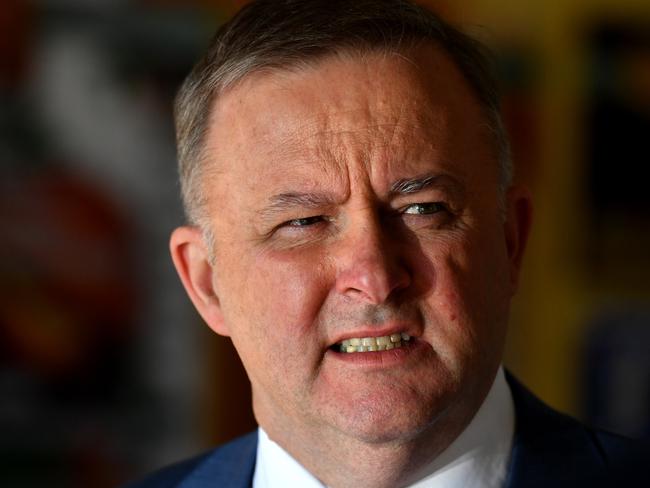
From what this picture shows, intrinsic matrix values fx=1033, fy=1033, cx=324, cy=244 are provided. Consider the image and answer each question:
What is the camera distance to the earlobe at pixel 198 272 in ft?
6.04

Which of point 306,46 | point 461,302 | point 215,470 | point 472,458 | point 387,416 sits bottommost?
point 215,470

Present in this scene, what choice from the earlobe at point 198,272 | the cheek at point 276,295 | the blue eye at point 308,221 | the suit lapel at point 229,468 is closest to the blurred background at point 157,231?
the suit lapel at point 229,468

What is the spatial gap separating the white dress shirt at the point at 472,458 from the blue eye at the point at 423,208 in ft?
1.08

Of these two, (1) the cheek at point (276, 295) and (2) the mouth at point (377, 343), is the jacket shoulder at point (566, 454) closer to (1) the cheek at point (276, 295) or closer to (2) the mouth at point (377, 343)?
(2) the mouth at point (377, 343)

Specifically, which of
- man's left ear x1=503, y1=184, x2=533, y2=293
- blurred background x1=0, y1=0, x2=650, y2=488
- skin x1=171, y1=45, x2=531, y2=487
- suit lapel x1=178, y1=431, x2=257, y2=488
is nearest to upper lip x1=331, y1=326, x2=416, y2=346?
skin x1=171, y1=45, x2=531, y2=487

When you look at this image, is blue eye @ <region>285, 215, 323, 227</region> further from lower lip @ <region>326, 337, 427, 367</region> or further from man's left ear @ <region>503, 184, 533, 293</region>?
man's left ear @ <region>503, 184, 533, 293</region>

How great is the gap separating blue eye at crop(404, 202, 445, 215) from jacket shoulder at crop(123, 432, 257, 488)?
0.63 metres

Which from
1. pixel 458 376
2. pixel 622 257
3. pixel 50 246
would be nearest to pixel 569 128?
pixel 622 257

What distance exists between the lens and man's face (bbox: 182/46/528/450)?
154 cm

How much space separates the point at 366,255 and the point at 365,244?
0.06 ft

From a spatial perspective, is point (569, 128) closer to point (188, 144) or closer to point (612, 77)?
point (612, 77)

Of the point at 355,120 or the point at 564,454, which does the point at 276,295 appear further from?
the point at 564,454

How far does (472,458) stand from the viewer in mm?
1656

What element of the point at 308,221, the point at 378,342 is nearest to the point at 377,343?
the point at 378,342
